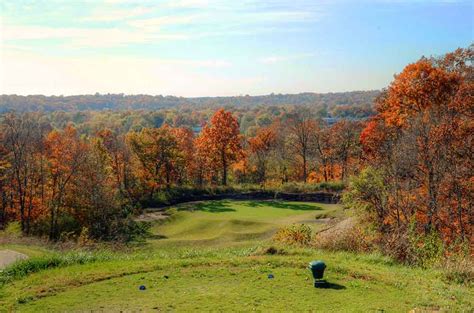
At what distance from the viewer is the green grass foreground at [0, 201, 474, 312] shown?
11.1 metres

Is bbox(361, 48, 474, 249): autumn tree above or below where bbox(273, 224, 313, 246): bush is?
above

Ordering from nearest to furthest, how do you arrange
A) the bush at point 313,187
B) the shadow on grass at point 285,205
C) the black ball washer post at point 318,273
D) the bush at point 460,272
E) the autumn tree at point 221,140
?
the black ball washer post at point 318,273 < the bush at point 460,272 < the shadow on grass at point 285,205 < the bush at point 313,187 < the autumn tree at point 221,140

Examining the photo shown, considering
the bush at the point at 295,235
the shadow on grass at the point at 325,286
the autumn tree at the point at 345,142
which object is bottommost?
the bush at the point at 295,235

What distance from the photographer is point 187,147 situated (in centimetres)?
6119

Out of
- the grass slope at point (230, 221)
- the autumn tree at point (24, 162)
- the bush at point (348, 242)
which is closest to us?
the bush at point (348, 242)

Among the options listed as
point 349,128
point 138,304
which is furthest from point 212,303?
point 349,128

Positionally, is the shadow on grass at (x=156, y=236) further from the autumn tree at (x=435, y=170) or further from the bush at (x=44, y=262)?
the bush at (x=44, y=262)

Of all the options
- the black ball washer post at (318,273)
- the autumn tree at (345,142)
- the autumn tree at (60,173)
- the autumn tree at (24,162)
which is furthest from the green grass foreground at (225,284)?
the autumn tree at (345,142)

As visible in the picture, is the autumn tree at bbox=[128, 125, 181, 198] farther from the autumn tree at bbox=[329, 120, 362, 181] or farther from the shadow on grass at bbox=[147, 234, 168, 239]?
the autumn tree at bbox=[329, 120, 362, 181]

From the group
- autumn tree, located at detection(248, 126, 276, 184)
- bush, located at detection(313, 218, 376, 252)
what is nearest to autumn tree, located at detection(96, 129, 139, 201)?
autumn tree, located at detection(248, 126, 276, 184)

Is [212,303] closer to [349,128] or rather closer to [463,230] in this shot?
[463,230]

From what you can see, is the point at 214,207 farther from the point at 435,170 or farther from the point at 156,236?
the point at 435,170

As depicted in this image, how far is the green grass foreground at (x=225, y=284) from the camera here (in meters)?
11.1

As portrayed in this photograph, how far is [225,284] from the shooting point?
509 inches
